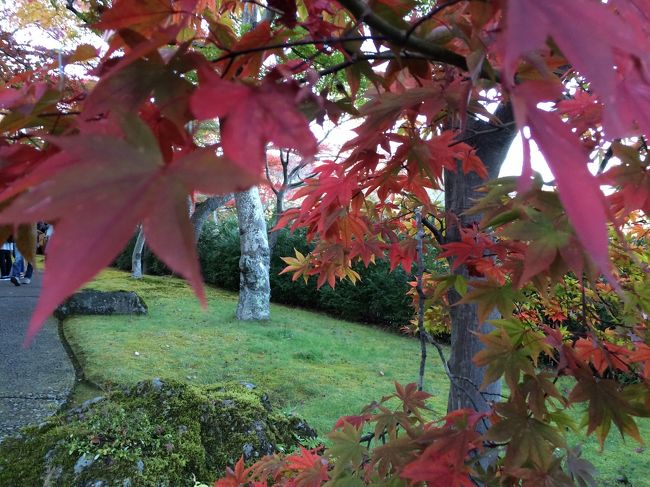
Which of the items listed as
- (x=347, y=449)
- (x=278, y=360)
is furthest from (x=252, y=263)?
(x=347, y=449)

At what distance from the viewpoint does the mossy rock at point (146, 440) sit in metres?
1.88

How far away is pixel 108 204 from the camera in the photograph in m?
0.31

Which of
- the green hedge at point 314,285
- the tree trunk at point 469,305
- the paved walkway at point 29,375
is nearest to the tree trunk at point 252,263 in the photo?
the green hedge at point 314,285

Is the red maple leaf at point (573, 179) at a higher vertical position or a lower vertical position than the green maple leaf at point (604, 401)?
higher

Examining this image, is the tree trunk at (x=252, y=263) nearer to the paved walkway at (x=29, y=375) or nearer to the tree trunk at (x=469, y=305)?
the paved walkway at (x=29, y=375)

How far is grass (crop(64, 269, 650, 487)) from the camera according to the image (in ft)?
11.8

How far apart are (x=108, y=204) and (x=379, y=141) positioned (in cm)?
72

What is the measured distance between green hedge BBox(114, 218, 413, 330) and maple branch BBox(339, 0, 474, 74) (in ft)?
Answer: 16.2

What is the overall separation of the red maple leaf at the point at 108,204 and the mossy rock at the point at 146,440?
6.07 feet

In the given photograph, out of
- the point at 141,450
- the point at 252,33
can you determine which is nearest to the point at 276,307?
the point at 141,450

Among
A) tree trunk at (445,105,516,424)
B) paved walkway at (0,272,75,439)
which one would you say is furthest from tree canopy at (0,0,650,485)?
paved walkway at (0,272,75,439)

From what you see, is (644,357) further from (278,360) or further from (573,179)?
(278,360)

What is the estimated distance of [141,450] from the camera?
2.01 meters

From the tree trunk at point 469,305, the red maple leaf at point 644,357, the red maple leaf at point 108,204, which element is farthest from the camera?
the tree trunk at point 469,305
